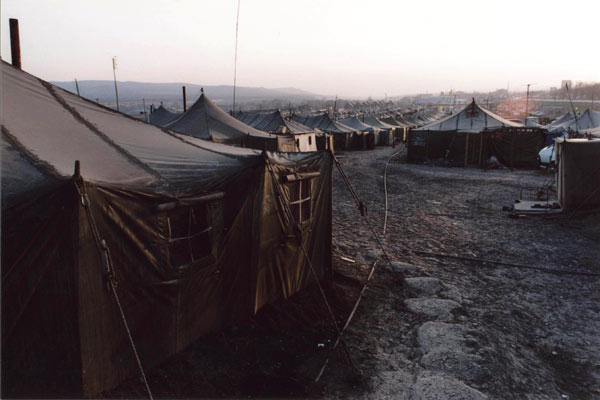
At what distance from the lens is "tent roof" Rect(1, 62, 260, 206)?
4.55 m

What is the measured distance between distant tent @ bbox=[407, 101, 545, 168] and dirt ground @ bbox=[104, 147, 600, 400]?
644 inches

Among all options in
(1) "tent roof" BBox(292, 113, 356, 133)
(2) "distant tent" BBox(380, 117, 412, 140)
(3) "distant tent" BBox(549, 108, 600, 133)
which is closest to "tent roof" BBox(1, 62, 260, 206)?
(3) "distant tent" BBox(549, 108, 600, 133)

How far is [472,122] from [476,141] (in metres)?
1.81

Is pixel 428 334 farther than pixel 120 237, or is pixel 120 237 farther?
pixel 428 334

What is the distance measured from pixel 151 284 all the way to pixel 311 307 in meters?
3.17

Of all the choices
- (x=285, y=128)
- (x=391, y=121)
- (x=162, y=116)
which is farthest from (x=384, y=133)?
(x=162, y=116)

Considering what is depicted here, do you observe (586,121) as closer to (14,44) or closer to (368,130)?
(368,130)

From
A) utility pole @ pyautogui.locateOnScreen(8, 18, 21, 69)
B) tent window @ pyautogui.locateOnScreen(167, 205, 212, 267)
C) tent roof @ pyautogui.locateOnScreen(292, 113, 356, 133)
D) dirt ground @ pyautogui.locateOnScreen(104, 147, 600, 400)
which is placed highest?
utility pole @ pyautogui.locateOnScreen(8, 18, 21, 69)

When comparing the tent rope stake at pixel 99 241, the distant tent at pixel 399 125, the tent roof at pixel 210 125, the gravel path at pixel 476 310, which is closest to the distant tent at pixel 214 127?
the tent roof at pixel 210 125

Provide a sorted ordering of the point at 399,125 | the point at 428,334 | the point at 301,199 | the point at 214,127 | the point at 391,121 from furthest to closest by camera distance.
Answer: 1. the point at 391,121
2. the point at 399,125
3. the point at 214,127
4. the point at 301,199
5. the point at 428,334

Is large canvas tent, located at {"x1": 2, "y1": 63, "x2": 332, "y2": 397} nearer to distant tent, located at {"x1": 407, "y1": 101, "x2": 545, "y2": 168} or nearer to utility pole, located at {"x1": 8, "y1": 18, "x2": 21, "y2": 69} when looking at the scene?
utility pole, located at {"x1": 8, "y1": 18, "x2": 21, "y2": 69}

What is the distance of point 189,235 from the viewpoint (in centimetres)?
574

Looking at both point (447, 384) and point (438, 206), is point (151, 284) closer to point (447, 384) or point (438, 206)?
point (447, 384)

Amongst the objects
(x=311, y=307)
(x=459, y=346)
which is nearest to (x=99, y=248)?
(x=311, y=307)
